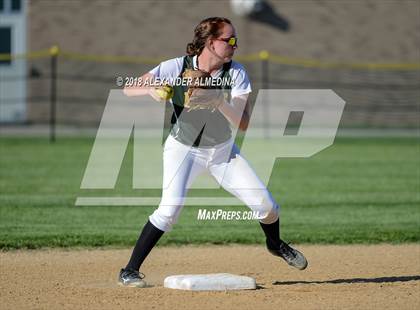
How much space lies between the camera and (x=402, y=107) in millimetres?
26344

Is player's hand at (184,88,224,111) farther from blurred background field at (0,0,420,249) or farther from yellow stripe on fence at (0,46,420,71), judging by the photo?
yellow stripe on fence at (0,46,420,71)

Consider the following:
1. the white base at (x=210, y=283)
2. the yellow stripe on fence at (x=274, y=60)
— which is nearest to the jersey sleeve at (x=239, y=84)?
the white base at (x=210, y=283)

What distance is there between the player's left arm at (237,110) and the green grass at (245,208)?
3596 mm

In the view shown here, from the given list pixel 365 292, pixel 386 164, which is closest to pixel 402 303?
pixel 365 292

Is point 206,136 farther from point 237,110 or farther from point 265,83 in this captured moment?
point 265,83

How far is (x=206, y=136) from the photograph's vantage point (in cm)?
765

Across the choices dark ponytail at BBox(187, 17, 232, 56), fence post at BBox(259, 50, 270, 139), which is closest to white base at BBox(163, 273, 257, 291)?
dark ponytail at BBox(187, 17, 232, 56)

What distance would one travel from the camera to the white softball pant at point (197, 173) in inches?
299

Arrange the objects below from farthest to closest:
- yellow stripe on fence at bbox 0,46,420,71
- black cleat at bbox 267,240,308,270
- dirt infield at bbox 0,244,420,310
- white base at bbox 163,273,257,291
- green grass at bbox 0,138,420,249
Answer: yellow stripe on fence at bbox 0,46,420,71 < green grass at bbox 0,138,420,249 < black cleat at bbox 267,240,308,270 < white base at bbox 163,273,257,291 < dirt infield at bbox 0,244,420,310

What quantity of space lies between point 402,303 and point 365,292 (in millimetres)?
496

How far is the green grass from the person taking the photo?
36.6 feet

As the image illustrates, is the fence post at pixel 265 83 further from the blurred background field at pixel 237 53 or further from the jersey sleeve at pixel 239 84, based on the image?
the jersey sleeve at pixel 239 84

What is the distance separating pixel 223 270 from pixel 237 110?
220cm

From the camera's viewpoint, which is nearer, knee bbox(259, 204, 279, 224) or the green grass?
knee bbox(259, 204, 279, 224)
